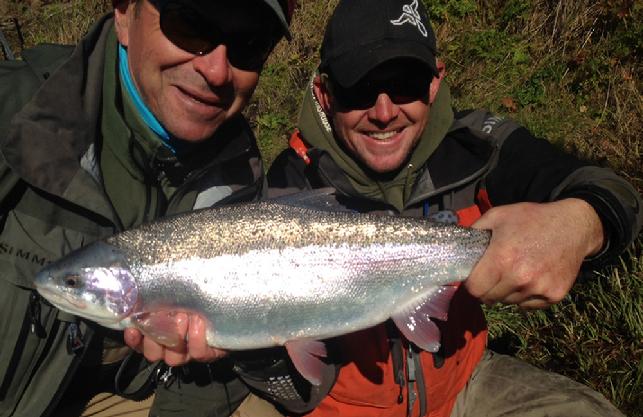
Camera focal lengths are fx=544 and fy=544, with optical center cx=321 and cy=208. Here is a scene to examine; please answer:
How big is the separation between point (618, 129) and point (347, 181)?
3713mm

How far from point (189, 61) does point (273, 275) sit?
1218mm

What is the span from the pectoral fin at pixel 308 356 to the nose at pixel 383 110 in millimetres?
1348

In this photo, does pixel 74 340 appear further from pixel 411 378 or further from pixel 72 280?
pixel 411 378

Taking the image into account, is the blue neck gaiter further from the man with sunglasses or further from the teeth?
the teeth

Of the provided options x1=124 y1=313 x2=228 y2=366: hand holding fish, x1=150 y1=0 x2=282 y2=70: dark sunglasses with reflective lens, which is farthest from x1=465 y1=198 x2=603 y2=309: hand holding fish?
x1=150 y1=0 x2=282 y2=70: dark sunglasses with reflective lens

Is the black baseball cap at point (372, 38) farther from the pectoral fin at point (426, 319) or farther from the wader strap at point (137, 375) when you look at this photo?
the wader strap at point (137, 375)

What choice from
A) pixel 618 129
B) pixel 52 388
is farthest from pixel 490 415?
pixel 618 129

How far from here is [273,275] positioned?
2.64 meters

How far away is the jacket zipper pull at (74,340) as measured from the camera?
273 centimetres

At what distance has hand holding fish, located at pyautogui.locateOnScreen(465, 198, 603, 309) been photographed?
2408mm

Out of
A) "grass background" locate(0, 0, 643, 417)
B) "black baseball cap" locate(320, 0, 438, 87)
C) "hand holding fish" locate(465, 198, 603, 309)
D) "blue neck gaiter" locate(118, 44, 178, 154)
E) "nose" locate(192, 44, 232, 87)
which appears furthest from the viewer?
"grass background" locate(0, 0, 643, 417)

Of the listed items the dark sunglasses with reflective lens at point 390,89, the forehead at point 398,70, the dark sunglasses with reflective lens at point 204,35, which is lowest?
the dark sunglasses with reflective lens at point 390,89

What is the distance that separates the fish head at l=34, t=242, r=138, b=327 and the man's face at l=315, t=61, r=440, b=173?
1.54m

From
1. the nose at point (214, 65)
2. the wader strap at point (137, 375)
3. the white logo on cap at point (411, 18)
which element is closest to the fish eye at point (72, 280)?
the wader strap at point (137, 375)
